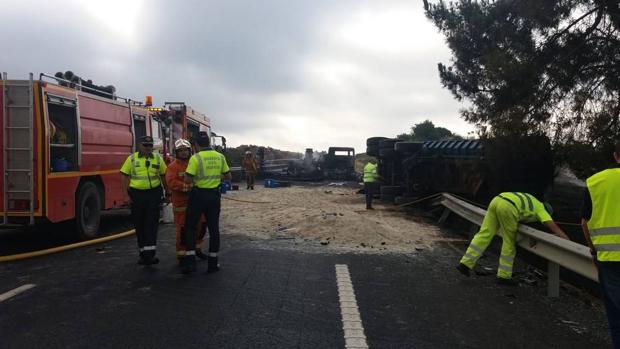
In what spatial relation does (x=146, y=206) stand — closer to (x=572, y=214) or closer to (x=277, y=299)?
(x=277, y=299)

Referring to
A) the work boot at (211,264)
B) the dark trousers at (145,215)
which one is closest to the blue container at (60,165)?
the dark trousers at (145,215)

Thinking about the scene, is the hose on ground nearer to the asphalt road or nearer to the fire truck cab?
the asphalt road

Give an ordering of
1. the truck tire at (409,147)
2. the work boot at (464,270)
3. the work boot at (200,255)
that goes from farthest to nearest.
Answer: the truck tire at (409,147) → the work boot at (200,255) → the work boot at (464,270)

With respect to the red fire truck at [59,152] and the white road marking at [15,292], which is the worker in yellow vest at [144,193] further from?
the red fire truck at [59,152]

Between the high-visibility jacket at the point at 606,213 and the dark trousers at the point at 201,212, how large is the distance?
14.2 feet

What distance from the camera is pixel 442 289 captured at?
5875 millimetres

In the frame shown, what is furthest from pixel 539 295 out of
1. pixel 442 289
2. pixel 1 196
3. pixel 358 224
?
pixel 1 196

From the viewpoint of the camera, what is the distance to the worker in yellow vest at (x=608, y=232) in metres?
3.46

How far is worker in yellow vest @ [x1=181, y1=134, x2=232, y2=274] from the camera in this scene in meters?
6.48

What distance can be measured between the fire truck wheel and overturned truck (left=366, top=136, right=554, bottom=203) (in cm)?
834

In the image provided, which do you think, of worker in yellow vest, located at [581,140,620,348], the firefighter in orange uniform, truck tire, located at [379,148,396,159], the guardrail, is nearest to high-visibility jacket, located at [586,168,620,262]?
worker in yellow vest, located at [581,140,620,348]

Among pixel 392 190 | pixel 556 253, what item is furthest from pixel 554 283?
pixel 392 190

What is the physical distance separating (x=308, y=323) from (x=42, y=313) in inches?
95.5

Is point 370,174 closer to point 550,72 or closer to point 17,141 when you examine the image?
point 550,72
